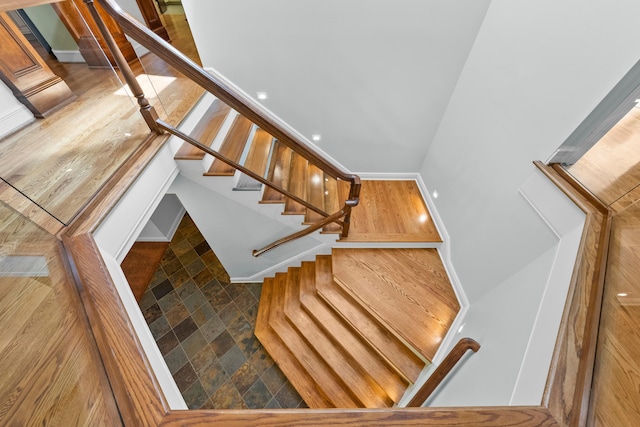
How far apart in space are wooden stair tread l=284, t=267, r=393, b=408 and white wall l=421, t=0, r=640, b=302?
116 cm

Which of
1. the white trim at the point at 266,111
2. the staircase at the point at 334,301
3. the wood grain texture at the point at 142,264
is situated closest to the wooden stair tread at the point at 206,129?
the staircase at the point at 334,301

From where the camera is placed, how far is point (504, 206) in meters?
1.67

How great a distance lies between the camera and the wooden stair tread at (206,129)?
172cm

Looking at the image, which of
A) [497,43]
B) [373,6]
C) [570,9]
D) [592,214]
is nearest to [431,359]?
[592,214]

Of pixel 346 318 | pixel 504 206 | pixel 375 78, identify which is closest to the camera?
pixel 504 206

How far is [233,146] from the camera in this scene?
2037mm

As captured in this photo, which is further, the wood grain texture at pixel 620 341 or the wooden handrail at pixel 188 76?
the wooden handrail at pixel 188 76

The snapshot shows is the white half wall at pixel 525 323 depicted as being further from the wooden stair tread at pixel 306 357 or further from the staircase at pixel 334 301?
the wooden stair tread at pixel 306 357

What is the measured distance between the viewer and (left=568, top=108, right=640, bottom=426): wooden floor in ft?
1.86

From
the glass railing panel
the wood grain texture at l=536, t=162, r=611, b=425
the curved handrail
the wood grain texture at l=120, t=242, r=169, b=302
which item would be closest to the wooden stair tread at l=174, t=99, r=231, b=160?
the glass railing panel

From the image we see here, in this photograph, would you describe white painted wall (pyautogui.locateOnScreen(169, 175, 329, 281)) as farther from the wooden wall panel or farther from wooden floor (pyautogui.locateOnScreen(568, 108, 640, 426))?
wooden floor (pyautogui.locateOnScreen(568, 108, 640, 426))

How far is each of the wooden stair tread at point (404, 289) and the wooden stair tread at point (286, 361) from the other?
3.15 feet

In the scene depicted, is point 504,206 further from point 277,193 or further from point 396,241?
point 277,193

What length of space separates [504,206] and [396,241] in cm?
109
